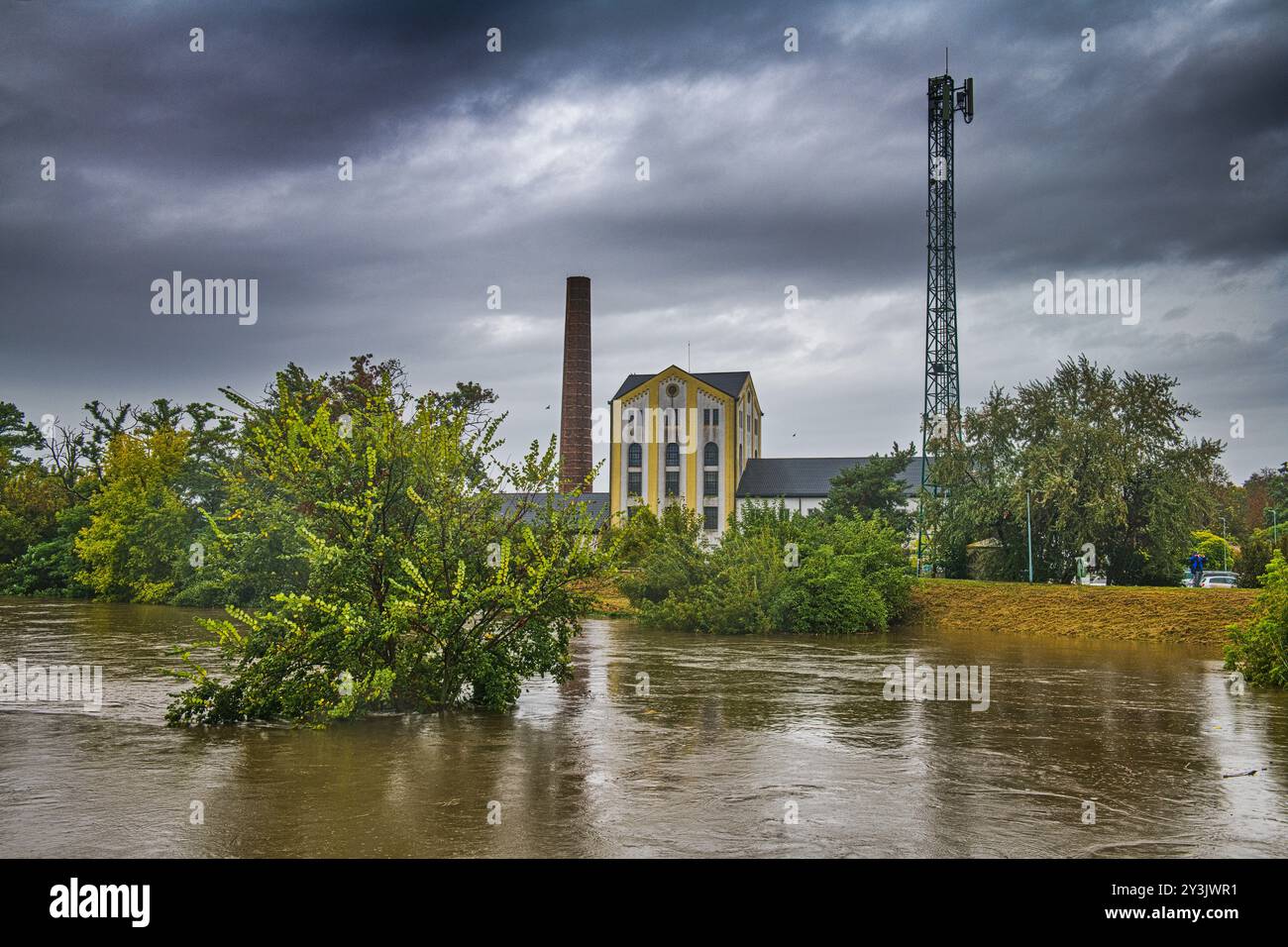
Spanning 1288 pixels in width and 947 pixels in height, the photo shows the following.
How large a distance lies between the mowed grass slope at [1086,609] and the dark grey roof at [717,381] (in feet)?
135

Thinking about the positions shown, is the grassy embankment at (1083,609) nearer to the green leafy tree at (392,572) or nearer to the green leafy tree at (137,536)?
the green leafy tree at (392,572)

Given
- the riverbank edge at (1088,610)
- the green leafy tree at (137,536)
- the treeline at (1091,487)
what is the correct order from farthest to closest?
the green leafy tree at (137,536) < the treeline at (1091,487) < the riverbank edge at (1088,610)

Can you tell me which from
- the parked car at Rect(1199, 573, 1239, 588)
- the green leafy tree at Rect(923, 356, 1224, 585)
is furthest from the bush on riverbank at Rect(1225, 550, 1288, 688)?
the parked car at Rect(1199, 573, 1239, 588)

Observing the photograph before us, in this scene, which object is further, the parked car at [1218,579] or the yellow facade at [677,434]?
the yellow facade at [677,434]

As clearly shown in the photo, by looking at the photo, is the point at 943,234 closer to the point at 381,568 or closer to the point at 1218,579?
the point at 1218,579

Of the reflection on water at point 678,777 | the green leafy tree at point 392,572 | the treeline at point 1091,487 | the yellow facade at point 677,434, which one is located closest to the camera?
the reflection on water at point 678,777

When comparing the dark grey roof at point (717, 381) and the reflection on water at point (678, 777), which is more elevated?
the dark grey roof at point (717, 381)

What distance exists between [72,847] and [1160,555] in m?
39.5

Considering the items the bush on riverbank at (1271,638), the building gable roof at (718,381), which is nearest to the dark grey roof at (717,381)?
the building gable roof at (718,381)

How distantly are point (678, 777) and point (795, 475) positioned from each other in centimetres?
7558

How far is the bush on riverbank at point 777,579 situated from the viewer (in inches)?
1361

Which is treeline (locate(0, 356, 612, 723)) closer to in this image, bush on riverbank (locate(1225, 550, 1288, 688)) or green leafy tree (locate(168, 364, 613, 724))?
green leafy tree (locate(168, 364, 613, 724))
